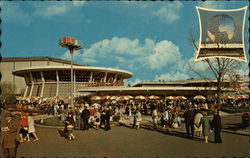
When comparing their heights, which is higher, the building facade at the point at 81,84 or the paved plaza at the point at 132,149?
the building facade at the point at 81,84

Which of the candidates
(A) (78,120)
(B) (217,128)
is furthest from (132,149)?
(A) (78,120)

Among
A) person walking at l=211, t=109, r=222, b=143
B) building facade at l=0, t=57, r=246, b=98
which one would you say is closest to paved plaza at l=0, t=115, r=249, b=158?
person walking at l=211, t=109, r=222, b=143

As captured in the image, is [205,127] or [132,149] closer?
[132,149]

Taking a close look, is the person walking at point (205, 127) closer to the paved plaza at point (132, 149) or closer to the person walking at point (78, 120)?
the paved plaza at point (132, 149)

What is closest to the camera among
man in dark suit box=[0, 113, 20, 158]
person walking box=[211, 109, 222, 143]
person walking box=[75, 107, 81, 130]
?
man in dark suit box=[0, 113, 20, 158]

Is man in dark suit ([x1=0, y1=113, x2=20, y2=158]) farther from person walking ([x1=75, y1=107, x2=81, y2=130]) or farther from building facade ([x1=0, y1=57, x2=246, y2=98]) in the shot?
building facade ([x1=0, y1=57, x2=246, y2=98])

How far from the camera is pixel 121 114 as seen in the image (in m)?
20.7

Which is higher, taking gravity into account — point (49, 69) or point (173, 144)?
point (49, 69)

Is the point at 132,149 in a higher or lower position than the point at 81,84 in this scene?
lower

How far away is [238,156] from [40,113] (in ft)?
84.7

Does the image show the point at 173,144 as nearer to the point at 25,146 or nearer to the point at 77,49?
the point at 25,146

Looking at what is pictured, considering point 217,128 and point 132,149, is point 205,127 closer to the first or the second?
point 217,128

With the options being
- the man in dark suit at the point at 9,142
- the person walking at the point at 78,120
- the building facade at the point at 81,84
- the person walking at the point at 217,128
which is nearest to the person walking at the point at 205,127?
the person walking at the point at 217,128

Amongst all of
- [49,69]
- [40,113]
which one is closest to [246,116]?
[40,113]
